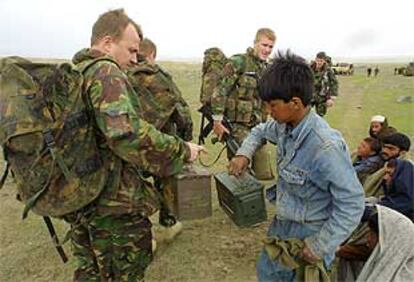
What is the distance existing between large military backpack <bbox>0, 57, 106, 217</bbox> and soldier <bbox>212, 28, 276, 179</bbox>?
3.19 m

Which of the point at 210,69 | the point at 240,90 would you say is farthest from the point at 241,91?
the point at 210,69

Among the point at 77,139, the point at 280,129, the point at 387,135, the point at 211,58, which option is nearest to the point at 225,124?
the point at 211,58

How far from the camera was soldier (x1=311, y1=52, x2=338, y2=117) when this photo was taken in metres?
8.77

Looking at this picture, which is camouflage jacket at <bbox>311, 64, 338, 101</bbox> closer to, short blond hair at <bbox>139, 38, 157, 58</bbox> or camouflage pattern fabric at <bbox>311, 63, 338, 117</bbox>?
camouflage pattern fabric at <bbox>311, 63, 338, 117</bbox>

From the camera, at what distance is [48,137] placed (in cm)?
237

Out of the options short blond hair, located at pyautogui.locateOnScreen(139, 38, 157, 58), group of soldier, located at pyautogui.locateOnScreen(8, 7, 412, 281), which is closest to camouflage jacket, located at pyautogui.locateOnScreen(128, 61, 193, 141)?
short blond hair, located at pyautogui.locateOnScreen(139, 38, 157, 58)

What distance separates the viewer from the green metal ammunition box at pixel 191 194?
3.02 m

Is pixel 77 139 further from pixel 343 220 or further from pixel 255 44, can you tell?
pixel 255 44

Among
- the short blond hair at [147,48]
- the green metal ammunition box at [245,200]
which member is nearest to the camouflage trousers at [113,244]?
the green metal ammunition box at [245,200]

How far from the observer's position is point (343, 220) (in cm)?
228

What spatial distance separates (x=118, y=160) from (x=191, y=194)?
605 millimetres

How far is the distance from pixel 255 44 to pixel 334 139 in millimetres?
3480

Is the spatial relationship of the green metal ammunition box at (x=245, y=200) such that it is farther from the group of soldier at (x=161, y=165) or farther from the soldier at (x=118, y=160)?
the soldier at (x=118, y=160)

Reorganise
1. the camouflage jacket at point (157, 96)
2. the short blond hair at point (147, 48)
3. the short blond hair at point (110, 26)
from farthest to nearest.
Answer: the short blond hair at point (147, 48) < the camouflage jacket at point (157, 96) < the short blond hair at point (110, 26)
